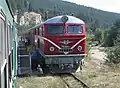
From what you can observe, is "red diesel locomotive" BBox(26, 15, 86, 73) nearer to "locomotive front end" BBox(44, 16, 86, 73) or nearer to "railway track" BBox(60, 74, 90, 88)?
"locomotive front end" BBox(44, 16, 86, 73)

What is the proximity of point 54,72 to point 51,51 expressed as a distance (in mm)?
1478

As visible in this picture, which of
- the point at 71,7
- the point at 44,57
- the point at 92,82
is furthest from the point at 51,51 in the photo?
the point at 71,7

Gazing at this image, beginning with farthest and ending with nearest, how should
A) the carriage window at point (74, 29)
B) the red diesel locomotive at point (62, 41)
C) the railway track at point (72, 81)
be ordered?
1. the carriage window at point (74, 29)
2. the red diesel locomotive at point (62, 41)
3. the railway track at point (72, 81)

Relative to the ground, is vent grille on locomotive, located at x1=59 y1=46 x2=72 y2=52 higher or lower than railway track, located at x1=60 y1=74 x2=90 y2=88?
higher

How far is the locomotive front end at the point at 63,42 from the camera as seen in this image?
53.5 feet

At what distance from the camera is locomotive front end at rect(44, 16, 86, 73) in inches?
642

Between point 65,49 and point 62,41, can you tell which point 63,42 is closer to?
point 62,41

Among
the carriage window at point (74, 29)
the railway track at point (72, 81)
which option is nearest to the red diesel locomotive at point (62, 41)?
the carriage window at point (74, 29)

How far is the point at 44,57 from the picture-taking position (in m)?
16.6

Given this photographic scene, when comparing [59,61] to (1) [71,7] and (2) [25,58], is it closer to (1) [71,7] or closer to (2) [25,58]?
(2) [25,58]

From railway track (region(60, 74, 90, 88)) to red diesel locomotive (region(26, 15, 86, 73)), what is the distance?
58 cm

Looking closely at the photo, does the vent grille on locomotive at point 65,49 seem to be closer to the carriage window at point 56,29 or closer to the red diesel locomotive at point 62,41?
the red diesel locomotive at point 62,41

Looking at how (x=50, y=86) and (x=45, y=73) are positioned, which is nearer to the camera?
(x=50, y=86)

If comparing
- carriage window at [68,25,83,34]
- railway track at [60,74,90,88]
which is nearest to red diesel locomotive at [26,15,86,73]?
carriage window at [68,25,83,34]
